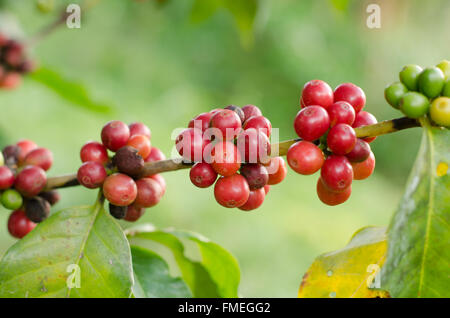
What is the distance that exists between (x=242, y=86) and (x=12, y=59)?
6816mm

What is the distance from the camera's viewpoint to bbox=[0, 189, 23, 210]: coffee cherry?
47.4 inches

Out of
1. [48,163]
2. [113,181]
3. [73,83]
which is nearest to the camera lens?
[113,181]

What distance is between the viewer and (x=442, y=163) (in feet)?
2.82

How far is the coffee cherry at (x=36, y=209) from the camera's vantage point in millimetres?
1224

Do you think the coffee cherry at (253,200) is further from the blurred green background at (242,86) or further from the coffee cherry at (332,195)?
the blurred green background at (242,86)

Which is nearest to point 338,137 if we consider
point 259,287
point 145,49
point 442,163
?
point 442,163

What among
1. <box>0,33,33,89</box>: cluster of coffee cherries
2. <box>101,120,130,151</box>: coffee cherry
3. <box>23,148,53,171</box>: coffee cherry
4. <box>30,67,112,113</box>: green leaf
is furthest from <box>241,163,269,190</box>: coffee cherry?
<box>0,33,33,89</box>: cluster of coffee cherries

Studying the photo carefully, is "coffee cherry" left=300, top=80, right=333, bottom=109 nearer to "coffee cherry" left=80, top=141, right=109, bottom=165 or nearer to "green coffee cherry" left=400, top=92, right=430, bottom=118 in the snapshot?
"green coffee cherry" left=400, top=92, right=430, bottom=118

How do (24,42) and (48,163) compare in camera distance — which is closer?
(48,163)

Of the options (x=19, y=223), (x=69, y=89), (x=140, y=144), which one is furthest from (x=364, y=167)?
(x=69, y=89)

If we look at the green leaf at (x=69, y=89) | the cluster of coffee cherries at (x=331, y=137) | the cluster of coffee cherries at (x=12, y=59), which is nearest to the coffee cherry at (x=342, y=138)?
the cluster of coffee cherries at (x=331, y=137)
